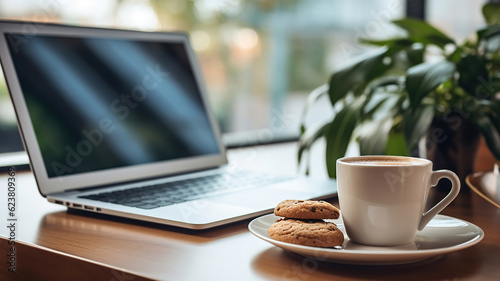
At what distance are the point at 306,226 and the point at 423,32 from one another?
0.72 meters

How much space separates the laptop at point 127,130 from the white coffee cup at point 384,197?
16 cm

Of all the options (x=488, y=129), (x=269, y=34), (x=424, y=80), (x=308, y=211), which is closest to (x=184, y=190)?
(x=308, y=211)

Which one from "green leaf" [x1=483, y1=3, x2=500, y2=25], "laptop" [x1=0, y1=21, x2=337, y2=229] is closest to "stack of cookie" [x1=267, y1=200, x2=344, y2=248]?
"laptop" [x1=0, y1=21, x2=337, y2=229]

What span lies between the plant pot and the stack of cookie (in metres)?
0.48

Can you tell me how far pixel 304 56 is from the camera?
3010mm

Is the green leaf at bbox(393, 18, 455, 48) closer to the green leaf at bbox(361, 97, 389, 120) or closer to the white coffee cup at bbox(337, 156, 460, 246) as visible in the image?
the green leaf at bbox(361, 97, 389, 120)

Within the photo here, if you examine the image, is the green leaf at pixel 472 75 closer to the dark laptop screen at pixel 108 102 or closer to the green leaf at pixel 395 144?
the green leaf at pixel 395 144

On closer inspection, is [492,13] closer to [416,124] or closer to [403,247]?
[416,124]

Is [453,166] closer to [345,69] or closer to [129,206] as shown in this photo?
[345,69]

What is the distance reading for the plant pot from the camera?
3.10 feet

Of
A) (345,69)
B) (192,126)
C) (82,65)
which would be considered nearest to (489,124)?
(345,69)

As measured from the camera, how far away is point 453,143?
95cm

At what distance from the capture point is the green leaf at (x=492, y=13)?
1.09 metres

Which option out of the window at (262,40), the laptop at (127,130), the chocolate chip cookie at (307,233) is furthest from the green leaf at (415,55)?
the window at (262,40)
